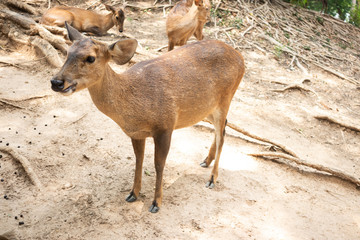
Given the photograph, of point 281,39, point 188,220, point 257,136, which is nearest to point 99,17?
Result: point 281,39

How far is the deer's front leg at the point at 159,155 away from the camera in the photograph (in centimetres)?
391

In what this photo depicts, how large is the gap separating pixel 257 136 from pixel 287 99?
3.08m

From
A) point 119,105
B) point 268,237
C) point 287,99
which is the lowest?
point 287,99

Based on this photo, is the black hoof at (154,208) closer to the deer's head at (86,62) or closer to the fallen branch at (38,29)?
the deer's head at (86,62)

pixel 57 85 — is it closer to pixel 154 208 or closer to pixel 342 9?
pixel 154 208

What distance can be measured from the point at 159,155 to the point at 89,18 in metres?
Answer: 8.93

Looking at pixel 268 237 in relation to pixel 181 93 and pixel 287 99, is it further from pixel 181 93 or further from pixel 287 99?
pixel 287 99

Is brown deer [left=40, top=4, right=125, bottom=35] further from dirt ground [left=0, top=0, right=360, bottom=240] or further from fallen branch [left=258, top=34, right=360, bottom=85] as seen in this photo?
fallen branch [left=258, top=34, right=360, bottom=85]

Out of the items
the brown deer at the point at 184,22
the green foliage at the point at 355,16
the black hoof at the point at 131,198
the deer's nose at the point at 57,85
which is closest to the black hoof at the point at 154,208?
the black hoof at the point at 131,198

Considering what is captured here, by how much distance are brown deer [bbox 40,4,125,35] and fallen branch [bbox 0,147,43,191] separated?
6614 mm

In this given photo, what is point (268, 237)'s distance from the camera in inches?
154

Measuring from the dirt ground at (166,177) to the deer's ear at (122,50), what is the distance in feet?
5.80

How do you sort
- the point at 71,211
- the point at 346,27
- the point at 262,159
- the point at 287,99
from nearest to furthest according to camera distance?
the point at 71,211, the point at 262,159, the point at 287,99, the point at 346,27

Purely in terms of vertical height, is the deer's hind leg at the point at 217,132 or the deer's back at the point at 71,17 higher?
the deer's hind leg at the point at 217,132
